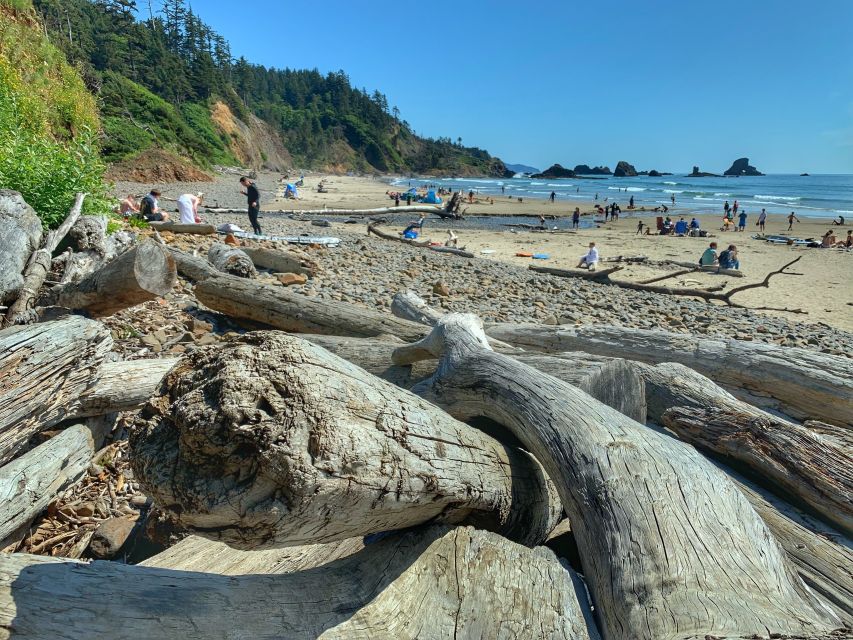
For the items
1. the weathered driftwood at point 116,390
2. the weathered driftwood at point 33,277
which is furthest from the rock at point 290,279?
the weathered driftwood at point 116,390

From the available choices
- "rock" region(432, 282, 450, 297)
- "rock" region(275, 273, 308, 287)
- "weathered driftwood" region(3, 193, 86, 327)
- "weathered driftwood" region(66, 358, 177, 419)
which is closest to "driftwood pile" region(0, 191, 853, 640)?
"weathered driftwood" region(66, 358, 177, 419)

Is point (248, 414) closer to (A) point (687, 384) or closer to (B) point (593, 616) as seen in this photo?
A: (B) point (593, 616)

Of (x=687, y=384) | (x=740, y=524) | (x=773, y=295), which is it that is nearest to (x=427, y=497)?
(x=740, y=524)

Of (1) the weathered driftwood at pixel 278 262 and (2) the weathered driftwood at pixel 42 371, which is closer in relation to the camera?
(2) the weathered driftwood at pixel 42 371

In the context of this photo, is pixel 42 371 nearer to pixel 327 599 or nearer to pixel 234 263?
pixel 327 599

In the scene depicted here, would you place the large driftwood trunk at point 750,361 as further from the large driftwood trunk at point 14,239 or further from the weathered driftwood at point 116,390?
the large driftwood trunk at point 14,239

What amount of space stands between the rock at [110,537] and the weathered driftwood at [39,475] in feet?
1.10

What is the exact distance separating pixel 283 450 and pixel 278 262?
8.16m

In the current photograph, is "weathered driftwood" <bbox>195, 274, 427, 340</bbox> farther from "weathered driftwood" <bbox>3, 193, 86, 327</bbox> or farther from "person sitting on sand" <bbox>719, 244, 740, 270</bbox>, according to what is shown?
"person sitting on sand" <bbox>719, 244, 740, 270</bbox>

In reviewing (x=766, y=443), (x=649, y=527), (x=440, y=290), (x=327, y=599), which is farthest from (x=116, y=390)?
(x=440, y=290)

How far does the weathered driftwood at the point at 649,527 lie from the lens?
1.52m

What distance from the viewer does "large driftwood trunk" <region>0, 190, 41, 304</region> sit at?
172 inches

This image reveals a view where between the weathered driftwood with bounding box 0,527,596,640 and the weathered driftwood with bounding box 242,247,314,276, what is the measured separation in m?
7.56

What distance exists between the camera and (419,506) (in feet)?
5.91
